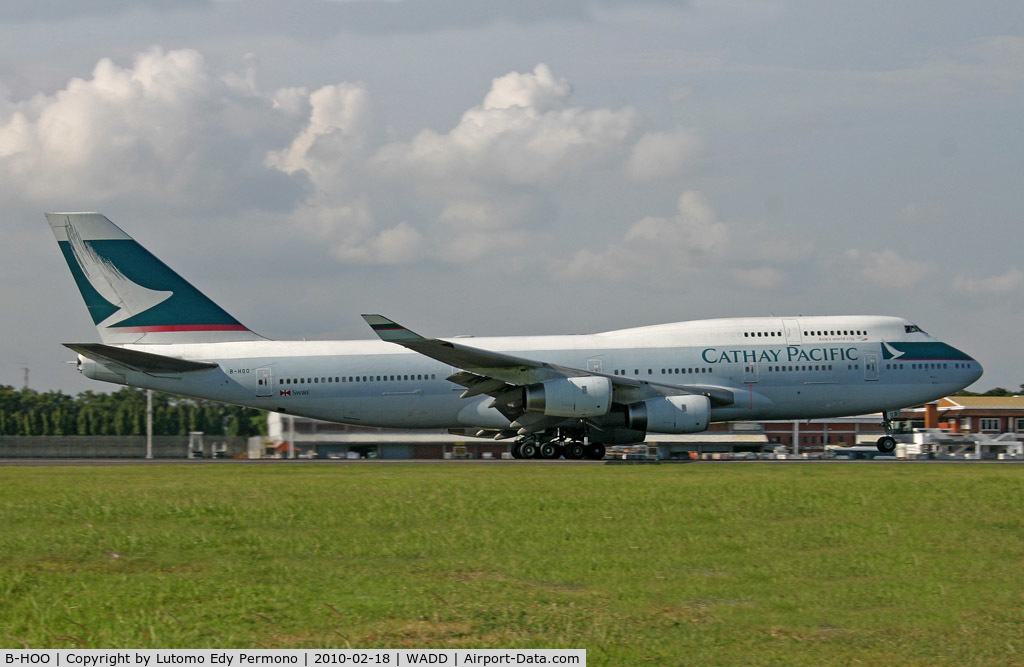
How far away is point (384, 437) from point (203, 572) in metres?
35.5

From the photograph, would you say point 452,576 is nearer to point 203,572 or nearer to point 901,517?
point 203,572

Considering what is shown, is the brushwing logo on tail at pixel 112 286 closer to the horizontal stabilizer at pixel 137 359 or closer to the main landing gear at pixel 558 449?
the horizontal stabilizer at pixel 137 359

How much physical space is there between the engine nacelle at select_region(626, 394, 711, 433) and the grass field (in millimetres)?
10604

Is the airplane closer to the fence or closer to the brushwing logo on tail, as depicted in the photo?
the brushwing logo on tail

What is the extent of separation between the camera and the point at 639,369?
3481cm

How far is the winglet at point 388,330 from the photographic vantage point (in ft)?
97.1

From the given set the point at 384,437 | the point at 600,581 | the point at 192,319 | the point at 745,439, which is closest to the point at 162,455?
the point at 384,437

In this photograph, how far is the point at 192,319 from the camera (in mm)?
36531

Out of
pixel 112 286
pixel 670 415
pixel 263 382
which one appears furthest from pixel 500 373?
pixel 112 286

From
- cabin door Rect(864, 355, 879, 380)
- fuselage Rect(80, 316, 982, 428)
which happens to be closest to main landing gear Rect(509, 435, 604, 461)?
fuselage Rect(80, 316, 982, 428)

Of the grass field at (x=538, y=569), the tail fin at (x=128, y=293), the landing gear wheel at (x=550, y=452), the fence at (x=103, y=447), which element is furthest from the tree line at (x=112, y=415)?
the grass field at (x=538, y=569)

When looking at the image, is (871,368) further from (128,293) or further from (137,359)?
(128,293)

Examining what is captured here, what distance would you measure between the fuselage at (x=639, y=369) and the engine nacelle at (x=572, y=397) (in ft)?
11.2

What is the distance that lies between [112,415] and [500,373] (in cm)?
7206
